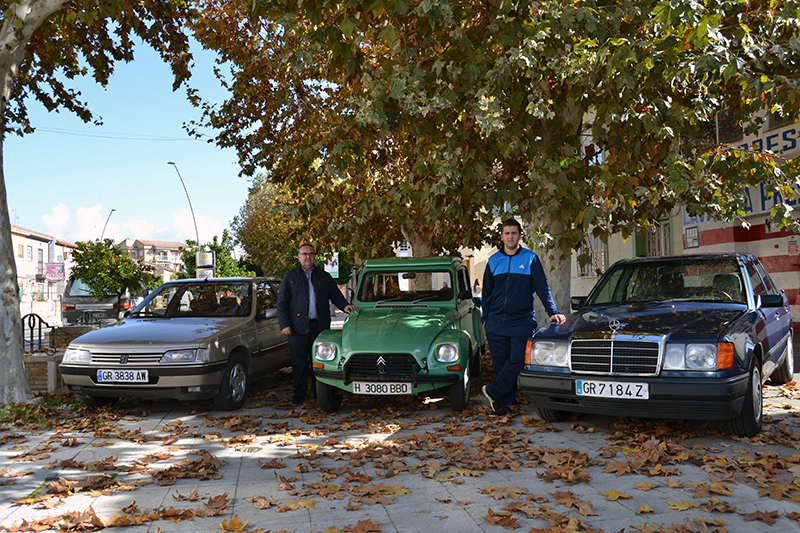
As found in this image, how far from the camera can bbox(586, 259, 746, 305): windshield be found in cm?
647

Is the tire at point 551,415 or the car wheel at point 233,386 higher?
the car wheel at point 233,386

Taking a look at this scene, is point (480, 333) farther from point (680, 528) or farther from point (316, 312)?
point (680, 528)

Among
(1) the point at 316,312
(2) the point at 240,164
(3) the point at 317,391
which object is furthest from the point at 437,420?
(2) the point at 240,164

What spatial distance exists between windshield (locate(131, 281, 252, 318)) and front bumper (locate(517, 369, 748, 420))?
470 centimetres

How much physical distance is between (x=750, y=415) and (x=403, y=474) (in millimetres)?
3011

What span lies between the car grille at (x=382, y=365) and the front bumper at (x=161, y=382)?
5.29 ft

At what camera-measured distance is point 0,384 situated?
8016mm

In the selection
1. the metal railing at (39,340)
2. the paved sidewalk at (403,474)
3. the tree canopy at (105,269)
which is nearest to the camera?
the paved sidewalk at (403,474)

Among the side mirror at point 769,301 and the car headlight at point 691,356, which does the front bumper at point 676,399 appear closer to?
the car headlight at point 691,356

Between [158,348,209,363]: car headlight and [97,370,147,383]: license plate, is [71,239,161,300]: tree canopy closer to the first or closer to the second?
[97,370,147,383]: license plate

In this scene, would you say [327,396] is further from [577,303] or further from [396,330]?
[577,303]

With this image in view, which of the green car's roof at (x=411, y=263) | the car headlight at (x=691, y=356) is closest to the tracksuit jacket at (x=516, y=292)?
Result: the car headlight at (x=691, y=356)

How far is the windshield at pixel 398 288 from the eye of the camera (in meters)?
8.32

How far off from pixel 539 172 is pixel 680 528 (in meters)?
4.87
